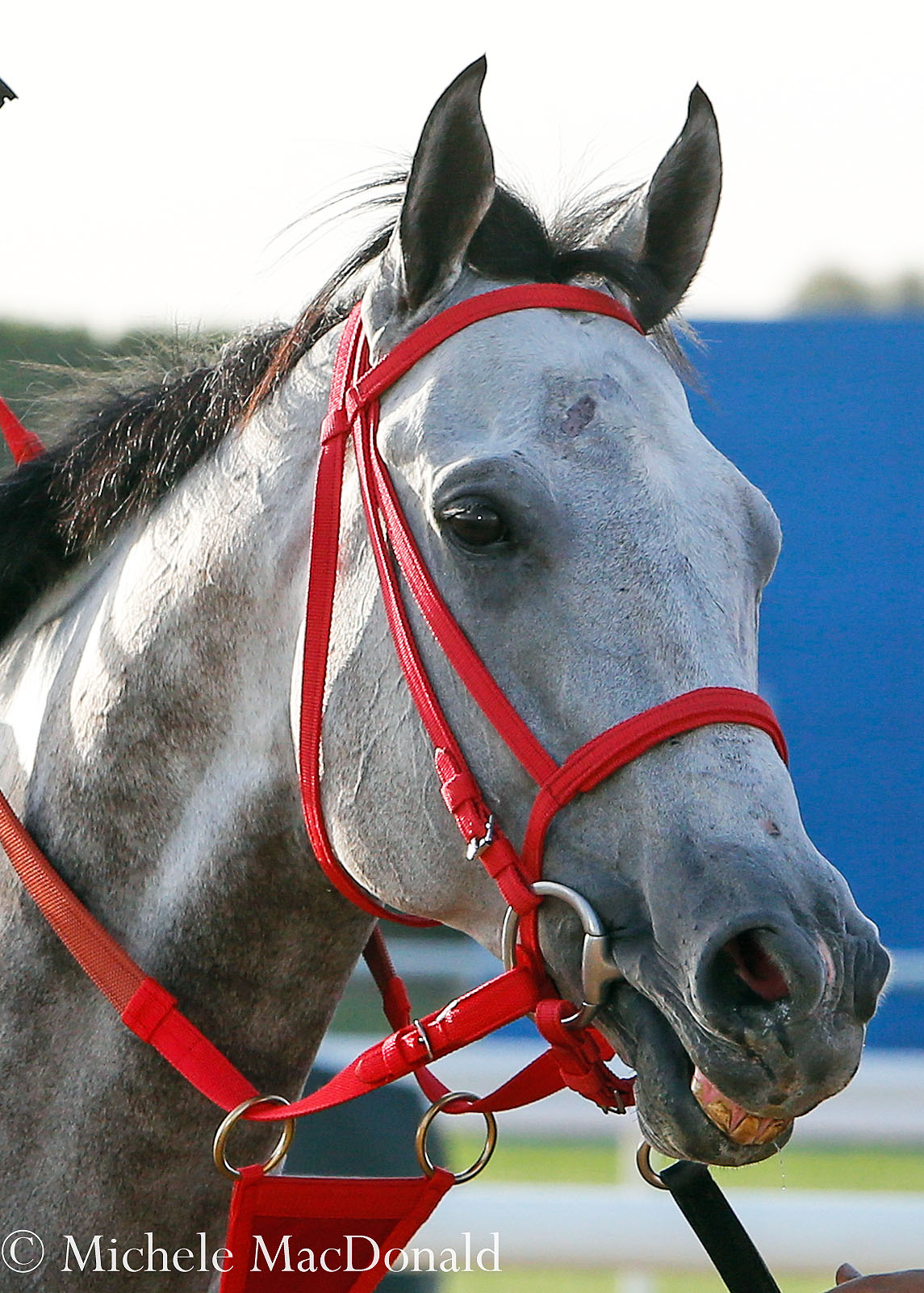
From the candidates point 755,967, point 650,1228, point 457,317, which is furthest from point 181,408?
point 650,1228

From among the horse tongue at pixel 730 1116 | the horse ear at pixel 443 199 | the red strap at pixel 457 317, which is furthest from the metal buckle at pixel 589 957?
the horse ear at pixel 443 199

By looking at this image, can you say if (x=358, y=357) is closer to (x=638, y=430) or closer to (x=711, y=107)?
(x=638, y=430)

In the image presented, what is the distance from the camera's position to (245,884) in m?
1.94

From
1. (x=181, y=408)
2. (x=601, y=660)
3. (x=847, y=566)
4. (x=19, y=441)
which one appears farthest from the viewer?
(x=847, y=566)

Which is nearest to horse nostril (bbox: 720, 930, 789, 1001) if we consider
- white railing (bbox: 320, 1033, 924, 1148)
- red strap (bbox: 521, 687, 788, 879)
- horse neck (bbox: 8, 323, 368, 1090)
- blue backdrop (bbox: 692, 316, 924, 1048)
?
red strap (bbox: 521, 687, 788, 879)

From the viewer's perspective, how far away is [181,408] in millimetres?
2246

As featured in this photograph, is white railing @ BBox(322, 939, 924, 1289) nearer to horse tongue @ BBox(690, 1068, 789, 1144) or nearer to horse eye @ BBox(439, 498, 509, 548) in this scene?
horse tongue @ BBox(690, 1068, 789, 1144)

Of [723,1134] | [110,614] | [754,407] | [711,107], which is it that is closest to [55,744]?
[110,614]

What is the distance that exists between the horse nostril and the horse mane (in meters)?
0.95

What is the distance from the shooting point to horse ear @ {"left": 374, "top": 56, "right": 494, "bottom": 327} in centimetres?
182

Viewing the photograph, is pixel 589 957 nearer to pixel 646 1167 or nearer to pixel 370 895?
pixel 370 895

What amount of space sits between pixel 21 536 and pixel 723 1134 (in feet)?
4.68

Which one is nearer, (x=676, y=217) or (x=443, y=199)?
(x=443, y=199)

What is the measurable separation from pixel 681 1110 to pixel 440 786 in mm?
461
